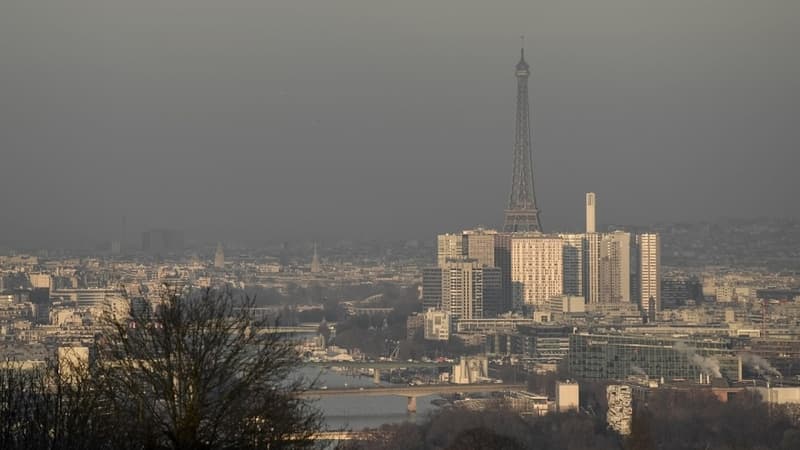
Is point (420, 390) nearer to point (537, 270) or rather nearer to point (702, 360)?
point (702, 360)

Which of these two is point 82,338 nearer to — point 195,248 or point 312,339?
point 312,339

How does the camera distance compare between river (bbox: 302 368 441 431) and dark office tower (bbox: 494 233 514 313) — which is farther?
dark office tower (bbox: 494 233 514 313)

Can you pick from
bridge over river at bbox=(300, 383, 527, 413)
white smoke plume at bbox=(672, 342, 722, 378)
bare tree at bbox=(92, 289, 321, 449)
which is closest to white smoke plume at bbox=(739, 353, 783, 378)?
white smoke plume at bbox=(672, 342, 722, 378)

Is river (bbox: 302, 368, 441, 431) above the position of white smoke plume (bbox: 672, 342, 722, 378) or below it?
below

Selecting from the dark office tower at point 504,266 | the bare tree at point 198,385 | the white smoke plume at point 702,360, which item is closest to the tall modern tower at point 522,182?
the dark office tower at point 504,266

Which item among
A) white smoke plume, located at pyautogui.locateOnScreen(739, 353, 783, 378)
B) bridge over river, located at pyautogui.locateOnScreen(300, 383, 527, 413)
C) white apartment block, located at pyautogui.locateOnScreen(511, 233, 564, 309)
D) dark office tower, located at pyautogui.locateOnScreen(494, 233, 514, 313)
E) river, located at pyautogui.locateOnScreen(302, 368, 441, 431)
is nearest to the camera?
river, located at pyautogui.locateOnScreen(302, 368, 441, 431)

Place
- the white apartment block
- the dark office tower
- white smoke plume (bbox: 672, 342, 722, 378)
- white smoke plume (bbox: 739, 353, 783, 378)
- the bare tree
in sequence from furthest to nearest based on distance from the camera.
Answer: the white apartment block
the dark office tower
white smoke plume (bbox: 739, 353, 783, 378)
white smoke plume (bbox: 672, 342, 722, 378)
the bare tree

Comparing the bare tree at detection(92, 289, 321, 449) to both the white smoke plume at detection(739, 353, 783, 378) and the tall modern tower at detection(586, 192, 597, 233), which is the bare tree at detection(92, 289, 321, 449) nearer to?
the white smoke plume at detection(739, 353, 783, 378)

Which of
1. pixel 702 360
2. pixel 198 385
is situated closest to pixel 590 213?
pixel 702 360
